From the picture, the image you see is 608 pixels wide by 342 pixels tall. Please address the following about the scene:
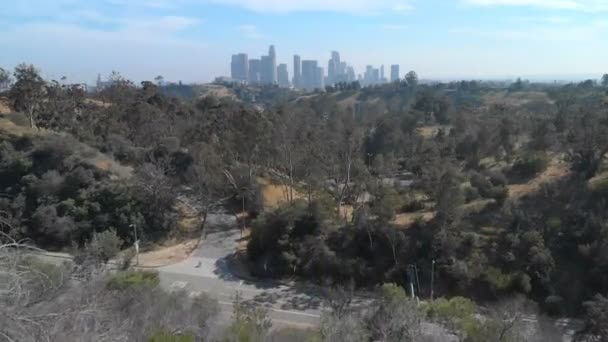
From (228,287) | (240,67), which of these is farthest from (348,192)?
(240,67)

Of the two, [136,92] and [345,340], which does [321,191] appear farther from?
[136,92]

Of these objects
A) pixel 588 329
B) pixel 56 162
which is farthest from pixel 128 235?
pixel 588 329

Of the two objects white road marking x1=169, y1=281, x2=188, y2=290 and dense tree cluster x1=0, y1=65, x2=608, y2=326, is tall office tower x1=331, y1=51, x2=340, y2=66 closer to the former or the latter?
dense tree cluster x1=0, y1=65, x2=608, y2=326

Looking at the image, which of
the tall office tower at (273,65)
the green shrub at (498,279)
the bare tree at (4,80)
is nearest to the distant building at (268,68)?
the tall office tower at (273,65)

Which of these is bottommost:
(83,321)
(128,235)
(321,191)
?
(128,235)

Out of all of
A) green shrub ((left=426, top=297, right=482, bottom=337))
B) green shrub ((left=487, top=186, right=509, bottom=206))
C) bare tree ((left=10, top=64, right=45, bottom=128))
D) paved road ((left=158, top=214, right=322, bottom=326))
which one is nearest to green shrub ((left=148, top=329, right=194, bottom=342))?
green shrub ((left=426, top=297, right=482, bottom=337))

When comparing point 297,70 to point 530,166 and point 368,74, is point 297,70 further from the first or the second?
point 530,166
